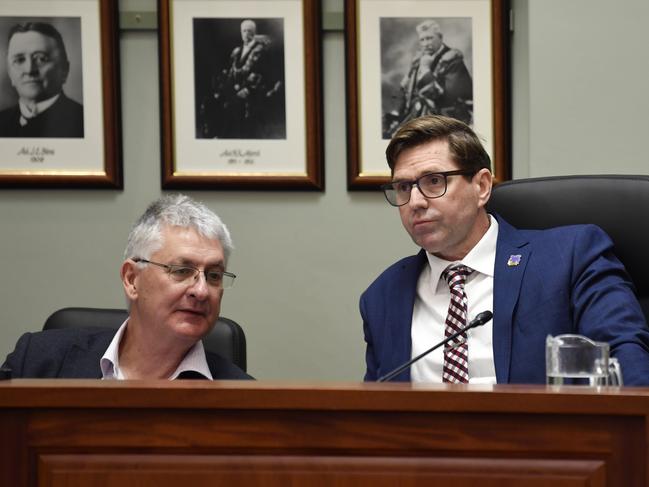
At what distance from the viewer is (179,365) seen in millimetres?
2416

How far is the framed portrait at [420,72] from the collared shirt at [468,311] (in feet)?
2.94

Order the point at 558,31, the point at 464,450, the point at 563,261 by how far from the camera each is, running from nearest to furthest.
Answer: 1. the point at 464,450
2. the point at 563,261
3. the point at 558,31

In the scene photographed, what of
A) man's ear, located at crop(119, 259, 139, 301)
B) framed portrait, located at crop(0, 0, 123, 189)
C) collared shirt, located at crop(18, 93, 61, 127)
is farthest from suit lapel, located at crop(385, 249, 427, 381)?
collared shirt, located at crop(18, 93, 61, 127)

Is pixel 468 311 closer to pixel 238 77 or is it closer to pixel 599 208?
pixel 599 208

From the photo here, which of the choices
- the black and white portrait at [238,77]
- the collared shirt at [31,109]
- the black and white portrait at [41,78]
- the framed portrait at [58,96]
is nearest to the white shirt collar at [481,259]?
the black and white portrait at [238,77]

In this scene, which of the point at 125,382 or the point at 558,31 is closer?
the point at 125,382

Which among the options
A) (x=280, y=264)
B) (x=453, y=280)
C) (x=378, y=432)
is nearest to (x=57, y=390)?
(x=378, y=432)

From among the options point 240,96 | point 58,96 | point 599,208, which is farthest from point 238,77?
point 599,208

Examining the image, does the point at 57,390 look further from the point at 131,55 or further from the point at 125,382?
the point at 131,55

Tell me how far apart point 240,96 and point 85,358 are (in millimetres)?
1405

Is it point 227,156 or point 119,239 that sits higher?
point 227,156

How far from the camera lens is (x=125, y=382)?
4.30 feet

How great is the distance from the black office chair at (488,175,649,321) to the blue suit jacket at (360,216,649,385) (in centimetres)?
6

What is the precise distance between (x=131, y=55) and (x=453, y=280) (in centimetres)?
169
